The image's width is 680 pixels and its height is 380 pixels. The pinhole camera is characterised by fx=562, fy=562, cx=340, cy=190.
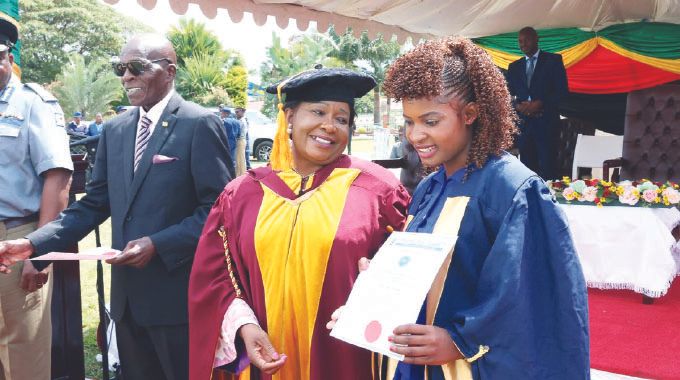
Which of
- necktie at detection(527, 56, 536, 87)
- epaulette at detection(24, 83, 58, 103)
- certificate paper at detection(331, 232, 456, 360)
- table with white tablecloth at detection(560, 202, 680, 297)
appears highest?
necktie at detection(527, 56, 536, 87)

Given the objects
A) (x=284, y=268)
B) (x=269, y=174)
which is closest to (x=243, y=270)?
(x=284, y=268)

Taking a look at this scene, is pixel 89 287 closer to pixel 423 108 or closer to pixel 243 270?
pixel 243 270

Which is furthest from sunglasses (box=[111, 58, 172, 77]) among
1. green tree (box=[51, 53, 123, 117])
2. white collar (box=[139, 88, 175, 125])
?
green tree (box=[51, 53, 123, 117])

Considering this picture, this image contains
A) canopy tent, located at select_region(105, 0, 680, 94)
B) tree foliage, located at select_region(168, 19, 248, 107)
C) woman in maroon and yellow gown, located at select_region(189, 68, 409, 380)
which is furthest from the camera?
tree foliage, located at select_region(168, 19, 248, 107)

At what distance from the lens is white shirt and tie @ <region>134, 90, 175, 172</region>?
8.57 feet

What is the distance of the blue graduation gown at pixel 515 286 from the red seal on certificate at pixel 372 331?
188 mm

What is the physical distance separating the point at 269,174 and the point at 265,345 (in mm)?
634

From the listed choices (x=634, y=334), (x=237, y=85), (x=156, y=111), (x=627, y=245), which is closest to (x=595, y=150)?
(x=627, y=245)

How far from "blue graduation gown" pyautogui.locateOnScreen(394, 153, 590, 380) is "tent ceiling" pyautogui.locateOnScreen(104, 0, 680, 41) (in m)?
4.95

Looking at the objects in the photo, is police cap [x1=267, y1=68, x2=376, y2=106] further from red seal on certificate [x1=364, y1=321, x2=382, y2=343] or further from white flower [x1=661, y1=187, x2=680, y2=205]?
white flower [x1=661, y1=187, x2=680, y2=205]

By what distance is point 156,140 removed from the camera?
8.45 ft

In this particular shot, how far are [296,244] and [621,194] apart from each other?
3.51m

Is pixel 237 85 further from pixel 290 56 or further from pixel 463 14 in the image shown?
pixel 463 14

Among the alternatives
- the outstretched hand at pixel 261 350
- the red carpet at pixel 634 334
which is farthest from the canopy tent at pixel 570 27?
the outstretched hand at pixel 261 350
